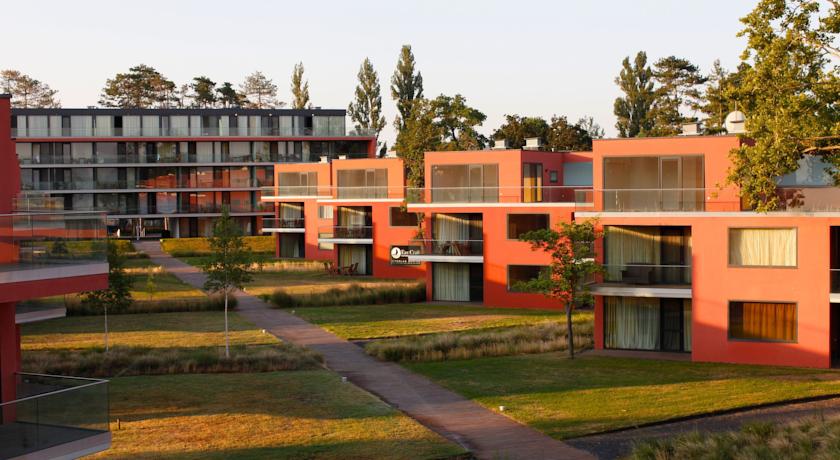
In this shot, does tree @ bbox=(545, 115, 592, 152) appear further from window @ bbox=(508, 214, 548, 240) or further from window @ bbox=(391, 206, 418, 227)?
window @ bbox=(508, 214, 548, 240)

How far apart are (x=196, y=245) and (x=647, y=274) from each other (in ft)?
189

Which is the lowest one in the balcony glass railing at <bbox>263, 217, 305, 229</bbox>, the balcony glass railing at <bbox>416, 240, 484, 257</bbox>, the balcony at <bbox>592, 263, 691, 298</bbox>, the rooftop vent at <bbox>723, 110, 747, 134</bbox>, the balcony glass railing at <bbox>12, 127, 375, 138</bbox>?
the balcony at <bbox>592, 263, 691, 298</bbox>

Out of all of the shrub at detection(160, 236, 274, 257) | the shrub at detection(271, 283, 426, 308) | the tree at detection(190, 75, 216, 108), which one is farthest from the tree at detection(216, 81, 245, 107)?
the shrub at detection(271, 283, 426, 308)

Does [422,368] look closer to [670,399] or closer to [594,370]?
[594,370]

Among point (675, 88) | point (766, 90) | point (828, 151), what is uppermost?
point (675, 88)

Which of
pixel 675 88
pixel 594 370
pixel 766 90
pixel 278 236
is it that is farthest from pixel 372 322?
pixel 675 88

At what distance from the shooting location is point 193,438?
2217 centimetres

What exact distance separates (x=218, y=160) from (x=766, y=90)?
71.4m

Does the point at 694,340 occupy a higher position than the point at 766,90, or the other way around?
the point at 766,90

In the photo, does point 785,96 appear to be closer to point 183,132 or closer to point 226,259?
point 226,259

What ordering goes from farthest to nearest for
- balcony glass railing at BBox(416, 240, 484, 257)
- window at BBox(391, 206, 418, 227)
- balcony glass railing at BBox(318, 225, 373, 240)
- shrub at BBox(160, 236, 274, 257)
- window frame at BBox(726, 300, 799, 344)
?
shrub at BBox(160, 236, 274, 257) < balcony glass railing at BBox(318, 225, 373, 240) < window at BBox(391, 206, 418, 227) < balcony glass railing at BBox(416, 240, 484, 257) < window frame at BBox(726, 300, 799, 344)

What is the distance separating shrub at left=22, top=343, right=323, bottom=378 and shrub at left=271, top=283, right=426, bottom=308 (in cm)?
1396

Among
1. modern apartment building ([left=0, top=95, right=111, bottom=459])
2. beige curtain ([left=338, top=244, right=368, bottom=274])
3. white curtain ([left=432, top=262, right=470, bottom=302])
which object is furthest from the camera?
beige curtain ([left=338, top=244, right=368, bottom=274])

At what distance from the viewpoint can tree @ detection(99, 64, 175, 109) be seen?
124062mm
